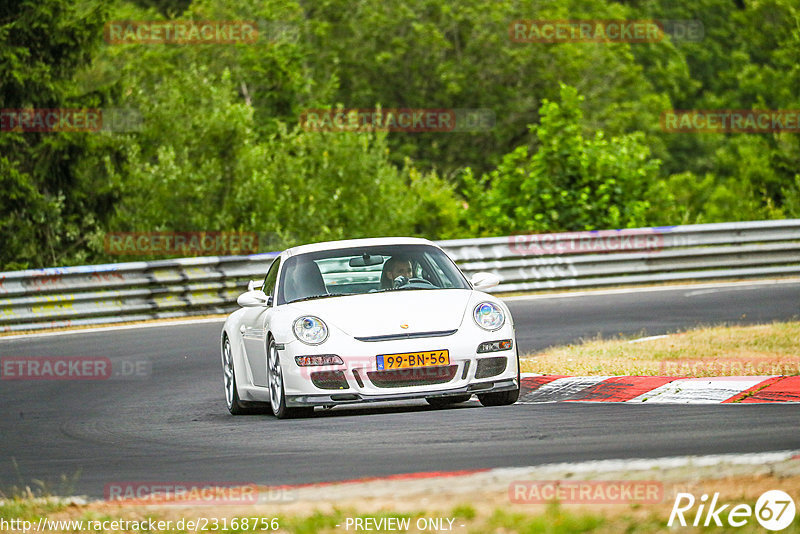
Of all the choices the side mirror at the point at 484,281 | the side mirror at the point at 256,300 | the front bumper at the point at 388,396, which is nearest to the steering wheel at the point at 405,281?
the side mirror at the point at 484,281

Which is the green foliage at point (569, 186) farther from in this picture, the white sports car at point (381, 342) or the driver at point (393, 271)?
the white sports car at point (381, 342)

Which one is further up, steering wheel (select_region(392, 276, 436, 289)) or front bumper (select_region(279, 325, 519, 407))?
steering wheel (select_region(392, 276, 436, 289))

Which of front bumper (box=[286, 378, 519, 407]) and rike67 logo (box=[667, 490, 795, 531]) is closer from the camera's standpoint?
rike67 logo (box=[667, 490, 795, 531])

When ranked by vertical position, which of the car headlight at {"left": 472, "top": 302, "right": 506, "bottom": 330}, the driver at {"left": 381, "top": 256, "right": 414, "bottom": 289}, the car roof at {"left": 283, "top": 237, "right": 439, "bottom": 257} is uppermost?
the car roof at {"left": 283, "top": 237, "right": 439, "bottom": 257}

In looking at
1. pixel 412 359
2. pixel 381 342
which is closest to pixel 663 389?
pixel 412 359

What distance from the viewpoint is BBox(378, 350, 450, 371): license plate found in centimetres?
941

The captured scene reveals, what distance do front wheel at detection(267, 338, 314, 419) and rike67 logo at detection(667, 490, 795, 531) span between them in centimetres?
469

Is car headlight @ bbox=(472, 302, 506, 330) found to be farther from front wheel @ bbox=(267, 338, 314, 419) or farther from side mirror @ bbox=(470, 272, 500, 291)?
front wheel @ bbox=(267, 338, 314, 419)

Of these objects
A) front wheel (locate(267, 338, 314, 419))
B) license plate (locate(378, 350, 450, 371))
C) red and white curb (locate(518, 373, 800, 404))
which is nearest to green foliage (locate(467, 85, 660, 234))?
red and white curb (locate(518, 373, 800, 404))

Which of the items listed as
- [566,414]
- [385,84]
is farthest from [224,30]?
[566,414]

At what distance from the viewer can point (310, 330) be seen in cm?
964

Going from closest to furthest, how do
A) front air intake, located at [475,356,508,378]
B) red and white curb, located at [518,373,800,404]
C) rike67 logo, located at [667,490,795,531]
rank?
rike67 logo, located at [667,490,795,531] < red and white curb, located at [518,373,800,404] < front air intake, located at [475,356,508,378]

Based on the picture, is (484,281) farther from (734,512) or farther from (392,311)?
(734,512)

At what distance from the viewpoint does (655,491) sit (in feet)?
18.9
